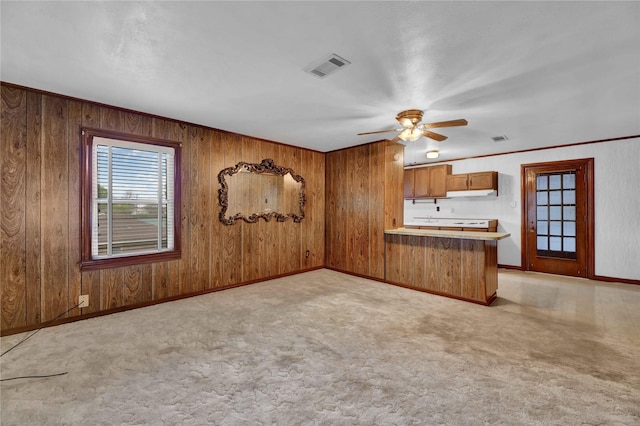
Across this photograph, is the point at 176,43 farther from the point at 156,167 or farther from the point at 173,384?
the point at 173,384

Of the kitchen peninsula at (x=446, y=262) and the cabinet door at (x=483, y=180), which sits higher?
the cabinet door at (x=483, y=180)

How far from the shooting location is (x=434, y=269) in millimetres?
4180

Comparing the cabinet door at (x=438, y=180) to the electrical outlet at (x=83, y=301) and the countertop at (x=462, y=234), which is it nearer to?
the countertop at (x=462, y=234)

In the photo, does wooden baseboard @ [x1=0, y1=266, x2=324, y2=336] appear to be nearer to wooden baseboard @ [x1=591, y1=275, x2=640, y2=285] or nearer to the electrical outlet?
the electrical outlet

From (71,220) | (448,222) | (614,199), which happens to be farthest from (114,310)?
(614,199)

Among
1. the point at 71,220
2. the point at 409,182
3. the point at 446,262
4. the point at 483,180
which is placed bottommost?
the point at 446,262

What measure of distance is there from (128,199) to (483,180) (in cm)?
632

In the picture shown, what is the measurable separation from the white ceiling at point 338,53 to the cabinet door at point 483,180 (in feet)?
7.22

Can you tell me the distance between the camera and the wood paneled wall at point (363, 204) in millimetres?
4914

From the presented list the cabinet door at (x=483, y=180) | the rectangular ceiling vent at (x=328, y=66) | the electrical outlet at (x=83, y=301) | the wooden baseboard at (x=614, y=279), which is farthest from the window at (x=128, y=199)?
the wooden baseboard at (x=614, y=279)

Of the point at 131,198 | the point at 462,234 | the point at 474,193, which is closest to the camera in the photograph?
the point at 131,198

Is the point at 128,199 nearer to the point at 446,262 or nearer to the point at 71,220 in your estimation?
the point at 71,220

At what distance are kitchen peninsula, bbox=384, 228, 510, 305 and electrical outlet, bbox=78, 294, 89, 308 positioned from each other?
4039 millimetres

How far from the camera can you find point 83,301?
125 inches
